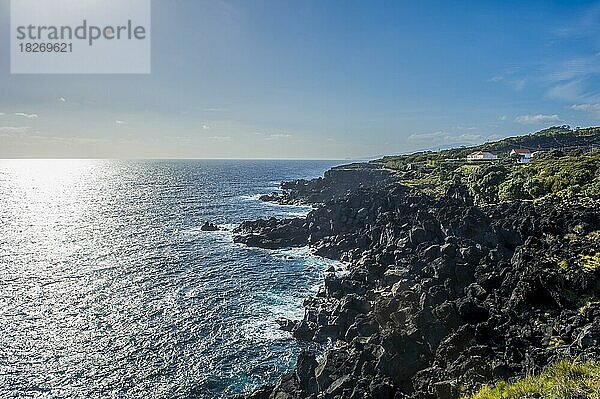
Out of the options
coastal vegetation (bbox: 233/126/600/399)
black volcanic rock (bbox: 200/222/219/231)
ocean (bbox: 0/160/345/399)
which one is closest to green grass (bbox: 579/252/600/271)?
coastal vegetation (bbox: 233/126/600/399)

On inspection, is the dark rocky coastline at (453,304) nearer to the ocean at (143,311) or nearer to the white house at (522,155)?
the ocean at (143,311)

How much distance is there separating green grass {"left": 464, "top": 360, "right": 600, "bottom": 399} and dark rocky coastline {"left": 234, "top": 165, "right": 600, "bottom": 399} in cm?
251

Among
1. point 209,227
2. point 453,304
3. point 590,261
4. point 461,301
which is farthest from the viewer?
point 209,227

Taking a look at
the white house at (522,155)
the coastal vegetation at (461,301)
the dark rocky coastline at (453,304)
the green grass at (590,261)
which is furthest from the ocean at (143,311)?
the white house at (522,155)

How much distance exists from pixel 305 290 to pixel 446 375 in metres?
33.6

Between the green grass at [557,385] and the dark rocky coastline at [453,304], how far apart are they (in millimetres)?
2507

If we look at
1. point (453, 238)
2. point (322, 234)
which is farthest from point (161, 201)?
point (453, 238)

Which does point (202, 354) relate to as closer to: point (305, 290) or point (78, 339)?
point (78, 339)

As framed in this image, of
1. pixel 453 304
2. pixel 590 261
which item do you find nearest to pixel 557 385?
pixel 453 304

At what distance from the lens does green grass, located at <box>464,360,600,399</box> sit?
17.9m

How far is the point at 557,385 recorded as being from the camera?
1878 centimetres

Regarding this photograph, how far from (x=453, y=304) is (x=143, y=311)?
3732cm

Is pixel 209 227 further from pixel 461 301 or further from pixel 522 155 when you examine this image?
pixel 522 155

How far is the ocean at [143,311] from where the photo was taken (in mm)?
38281
